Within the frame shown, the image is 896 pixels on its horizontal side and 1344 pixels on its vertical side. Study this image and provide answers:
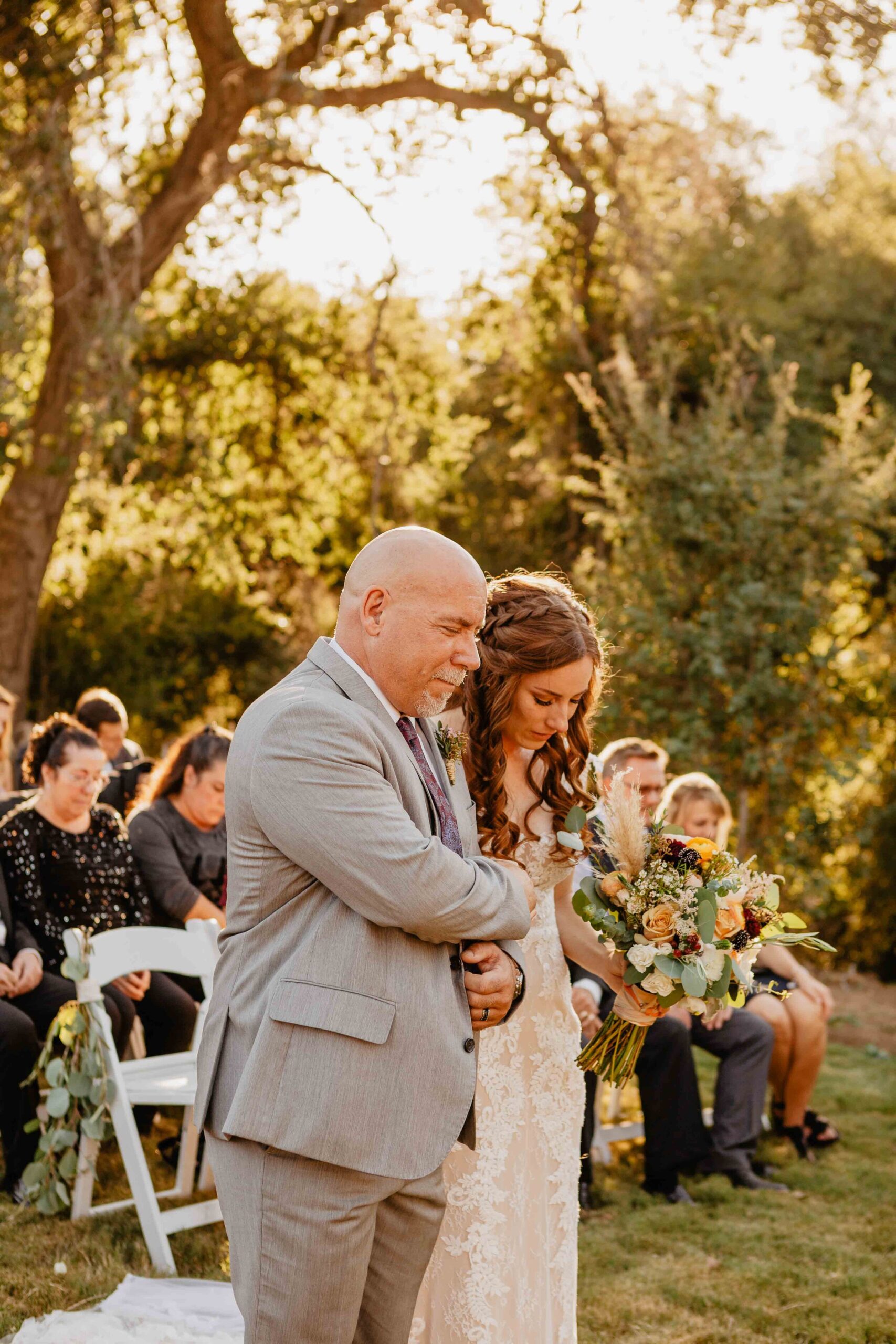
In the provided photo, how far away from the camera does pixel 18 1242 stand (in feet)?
14.9

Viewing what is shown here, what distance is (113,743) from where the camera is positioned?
8.15 metres

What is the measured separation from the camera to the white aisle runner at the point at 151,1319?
371 cm

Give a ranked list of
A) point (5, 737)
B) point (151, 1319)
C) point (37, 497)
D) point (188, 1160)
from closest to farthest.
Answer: point (151, 1319) < point (188, 1160) < point (5, 737) < point (37, 497)

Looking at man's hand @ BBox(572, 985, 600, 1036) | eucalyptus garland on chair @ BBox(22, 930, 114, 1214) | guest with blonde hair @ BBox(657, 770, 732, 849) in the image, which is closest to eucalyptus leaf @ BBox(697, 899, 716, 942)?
man's hand @ BBox(572, 985, 600, 1036)

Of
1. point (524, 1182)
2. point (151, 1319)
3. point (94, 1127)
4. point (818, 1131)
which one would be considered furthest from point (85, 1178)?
point (818, 1131)

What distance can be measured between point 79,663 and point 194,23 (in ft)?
30.4

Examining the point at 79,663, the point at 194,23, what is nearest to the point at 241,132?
the point at 194,23

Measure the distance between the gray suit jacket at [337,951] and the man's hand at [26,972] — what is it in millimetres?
3281

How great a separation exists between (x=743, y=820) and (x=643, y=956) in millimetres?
6949

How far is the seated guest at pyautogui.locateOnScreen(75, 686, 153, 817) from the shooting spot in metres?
7.87

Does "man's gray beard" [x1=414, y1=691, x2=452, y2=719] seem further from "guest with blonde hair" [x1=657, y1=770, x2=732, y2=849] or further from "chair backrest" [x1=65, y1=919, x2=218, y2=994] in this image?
"guest with blonde hair" [x1=657, y1=770, x2=732, y2=849]

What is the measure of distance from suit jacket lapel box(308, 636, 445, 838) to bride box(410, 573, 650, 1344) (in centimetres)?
62

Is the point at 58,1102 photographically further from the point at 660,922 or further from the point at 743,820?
the point at 743,820

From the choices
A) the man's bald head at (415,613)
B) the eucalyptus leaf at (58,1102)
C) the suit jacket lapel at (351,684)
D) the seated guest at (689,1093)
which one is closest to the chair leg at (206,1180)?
the eucalyptus leaf at (58,1102)
